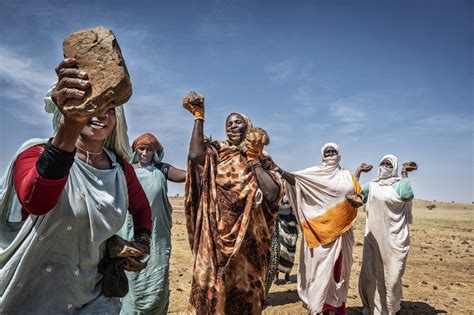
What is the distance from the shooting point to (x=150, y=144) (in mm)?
5766

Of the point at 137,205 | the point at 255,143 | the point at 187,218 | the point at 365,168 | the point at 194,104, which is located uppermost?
the point at 194,104

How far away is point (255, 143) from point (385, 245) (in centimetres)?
413

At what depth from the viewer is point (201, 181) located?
5.12 metres

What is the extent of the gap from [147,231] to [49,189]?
1063 millimetres

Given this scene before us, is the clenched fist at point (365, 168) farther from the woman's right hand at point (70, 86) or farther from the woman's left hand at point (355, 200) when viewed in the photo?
the woman's right hand at point (70, 86)

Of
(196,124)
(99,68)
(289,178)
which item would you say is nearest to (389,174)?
(289,178)

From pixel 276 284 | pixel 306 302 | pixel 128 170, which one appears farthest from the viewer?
pixel 276 284

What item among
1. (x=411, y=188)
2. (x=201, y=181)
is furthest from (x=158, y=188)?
(x=411, y=188)

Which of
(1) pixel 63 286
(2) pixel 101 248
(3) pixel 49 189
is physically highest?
(3) pixel 49 189

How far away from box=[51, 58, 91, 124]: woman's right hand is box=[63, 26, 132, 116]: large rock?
0.8 inches

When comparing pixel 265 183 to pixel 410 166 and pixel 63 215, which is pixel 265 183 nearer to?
pixel 63 215

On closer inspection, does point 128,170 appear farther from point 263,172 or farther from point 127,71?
point 263,172

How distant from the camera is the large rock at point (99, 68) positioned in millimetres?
1880

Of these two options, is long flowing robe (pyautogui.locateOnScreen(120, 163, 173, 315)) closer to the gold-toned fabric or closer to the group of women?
the group of women
